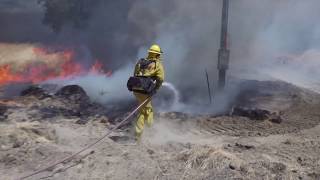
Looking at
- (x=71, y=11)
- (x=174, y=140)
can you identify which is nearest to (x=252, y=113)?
(x=174, y=140)

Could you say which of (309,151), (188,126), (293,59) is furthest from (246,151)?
(293,59)

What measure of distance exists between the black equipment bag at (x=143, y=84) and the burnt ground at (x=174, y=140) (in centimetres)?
96

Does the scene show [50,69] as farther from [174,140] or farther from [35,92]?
[174,140]

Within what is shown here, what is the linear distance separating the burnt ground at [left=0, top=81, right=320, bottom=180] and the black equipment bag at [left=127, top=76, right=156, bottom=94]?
0.96 m

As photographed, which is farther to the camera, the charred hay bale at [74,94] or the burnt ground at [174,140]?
the charred hay bale at [74,94]

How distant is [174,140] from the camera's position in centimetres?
917

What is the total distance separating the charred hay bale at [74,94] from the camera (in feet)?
38.9

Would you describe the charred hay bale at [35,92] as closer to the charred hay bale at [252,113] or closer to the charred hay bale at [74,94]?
the charred hay bale at [74,94]

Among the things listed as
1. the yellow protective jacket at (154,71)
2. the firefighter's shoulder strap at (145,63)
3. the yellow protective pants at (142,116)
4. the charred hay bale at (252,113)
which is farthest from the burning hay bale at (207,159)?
the charred hay bale at (252,113)

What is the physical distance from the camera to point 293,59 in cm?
1998

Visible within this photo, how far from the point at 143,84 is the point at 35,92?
4.96 m

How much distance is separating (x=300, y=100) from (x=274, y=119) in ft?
6.29

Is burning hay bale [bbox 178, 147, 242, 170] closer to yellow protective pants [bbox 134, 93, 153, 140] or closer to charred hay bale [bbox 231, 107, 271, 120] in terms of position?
yellow protective pants [bbox 134, 93, 153, 140]

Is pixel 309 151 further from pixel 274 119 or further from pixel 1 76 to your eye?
pixel 1 76
